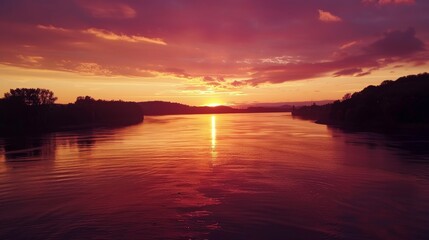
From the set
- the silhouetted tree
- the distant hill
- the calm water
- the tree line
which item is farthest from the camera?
the silhouetted tree

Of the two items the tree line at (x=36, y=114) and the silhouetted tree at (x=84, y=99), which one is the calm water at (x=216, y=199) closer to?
the tree line at (x=36, y=114)

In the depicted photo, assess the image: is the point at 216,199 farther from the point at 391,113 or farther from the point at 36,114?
the point at 36,114

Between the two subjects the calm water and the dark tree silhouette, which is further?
the dark tree silhouette

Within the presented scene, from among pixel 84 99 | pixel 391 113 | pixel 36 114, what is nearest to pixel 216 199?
pixel 391 113

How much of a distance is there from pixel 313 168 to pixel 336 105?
10361 cm

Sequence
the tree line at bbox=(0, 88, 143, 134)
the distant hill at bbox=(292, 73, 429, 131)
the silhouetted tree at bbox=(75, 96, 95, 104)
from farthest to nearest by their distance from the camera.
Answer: the silhouetted tree at bbox=(75, 96, 95, 104) → the tree line at bbox=(0, 88, 143, 134) → the distant hill at bbox=(292, 73, 429, 131)

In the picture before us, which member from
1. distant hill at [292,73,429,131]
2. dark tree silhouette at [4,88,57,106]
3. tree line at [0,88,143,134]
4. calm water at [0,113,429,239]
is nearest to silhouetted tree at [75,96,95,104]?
tree line at [0,88,143,134]

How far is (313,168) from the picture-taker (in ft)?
96.1

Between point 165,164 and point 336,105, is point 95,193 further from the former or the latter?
point 336,105

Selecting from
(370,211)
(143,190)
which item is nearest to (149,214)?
(143,190)

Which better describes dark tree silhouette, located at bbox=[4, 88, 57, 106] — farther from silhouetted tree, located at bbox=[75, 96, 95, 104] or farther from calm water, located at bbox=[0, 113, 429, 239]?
calm water, located at bbox=[0, 113, 429, 239]

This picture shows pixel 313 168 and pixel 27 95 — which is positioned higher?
pixel 27 95

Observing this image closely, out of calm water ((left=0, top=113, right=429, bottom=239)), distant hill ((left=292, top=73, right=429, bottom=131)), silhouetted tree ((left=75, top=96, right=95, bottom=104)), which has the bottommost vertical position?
calm water ((left=0, top=113, right=429, bottom=239))

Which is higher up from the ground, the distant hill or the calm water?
the distant hill
